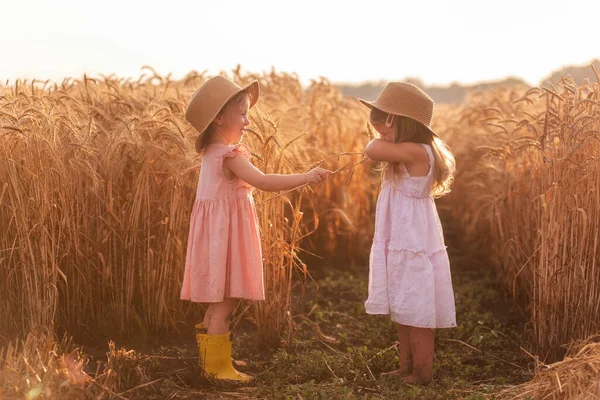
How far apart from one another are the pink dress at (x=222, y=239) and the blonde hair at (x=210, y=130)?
0.15 feet

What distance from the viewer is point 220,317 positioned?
4.17m

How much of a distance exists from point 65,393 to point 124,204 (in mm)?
1601

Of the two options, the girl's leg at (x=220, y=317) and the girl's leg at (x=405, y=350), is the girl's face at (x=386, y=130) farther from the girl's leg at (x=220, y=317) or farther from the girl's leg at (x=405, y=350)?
the girl's leg at (x=220, y=317)

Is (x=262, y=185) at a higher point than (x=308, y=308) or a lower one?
higher

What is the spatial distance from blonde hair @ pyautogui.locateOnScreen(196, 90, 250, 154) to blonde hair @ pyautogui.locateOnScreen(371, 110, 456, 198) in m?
0.73

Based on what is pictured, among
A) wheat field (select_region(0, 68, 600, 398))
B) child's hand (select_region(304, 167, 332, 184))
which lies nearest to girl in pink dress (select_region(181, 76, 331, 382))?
child's hand (select_region(304, 167, 332, 184))

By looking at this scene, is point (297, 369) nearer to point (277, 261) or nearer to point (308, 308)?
point (277, 261)

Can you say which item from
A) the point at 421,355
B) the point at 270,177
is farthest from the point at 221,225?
→ the point at 421,355

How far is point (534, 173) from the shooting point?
534cm

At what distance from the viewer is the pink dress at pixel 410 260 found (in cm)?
410

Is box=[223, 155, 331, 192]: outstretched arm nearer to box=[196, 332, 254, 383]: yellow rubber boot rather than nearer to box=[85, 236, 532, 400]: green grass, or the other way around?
box=[196, 332, 254, 383]: yellow rubber boot

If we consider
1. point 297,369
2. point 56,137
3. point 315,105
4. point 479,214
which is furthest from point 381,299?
point 315,105

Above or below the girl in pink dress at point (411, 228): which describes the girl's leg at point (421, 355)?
below

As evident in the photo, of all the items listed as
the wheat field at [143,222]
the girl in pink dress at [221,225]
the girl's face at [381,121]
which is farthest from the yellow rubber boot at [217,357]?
the girl's face at [381,121]
